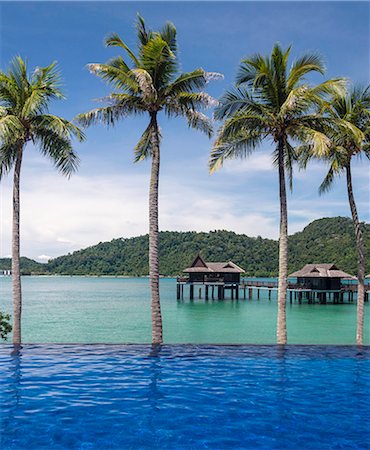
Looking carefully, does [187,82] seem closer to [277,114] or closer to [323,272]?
[277,114]

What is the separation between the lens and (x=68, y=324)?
39.2 metres

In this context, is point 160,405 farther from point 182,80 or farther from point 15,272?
point 182,80

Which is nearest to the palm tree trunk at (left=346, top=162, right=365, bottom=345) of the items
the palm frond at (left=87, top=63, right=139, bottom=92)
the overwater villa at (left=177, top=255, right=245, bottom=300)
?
the palm frond at (left=87, top=63, right=139, bottom=92)

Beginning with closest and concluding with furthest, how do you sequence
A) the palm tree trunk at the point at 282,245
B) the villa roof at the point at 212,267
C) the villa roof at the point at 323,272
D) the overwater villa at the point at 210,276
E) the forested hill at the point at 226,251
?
the palm tree trunk at the point at 282,245
the villa roof at the point at 323,272
the overwater villa at the point at 210,276
the villa roof at the point at 212,267
the forested hill at the point at 226,251

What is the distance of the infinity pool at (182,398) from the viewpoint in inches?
286

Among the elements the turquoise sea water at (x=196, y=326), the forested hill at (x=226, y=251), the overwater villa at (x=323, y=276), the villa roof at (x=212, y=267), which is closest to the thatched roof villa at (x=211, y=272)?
the villa roof at (x=212, y=267)

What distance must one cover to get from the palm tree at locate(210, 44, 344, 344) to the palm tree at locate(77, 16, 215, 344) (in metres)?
0.96

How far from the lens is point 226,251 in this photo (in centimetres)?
13075

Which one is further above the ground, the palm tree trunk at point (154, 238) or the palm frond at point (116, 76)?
the palm frond at point (116, 76)

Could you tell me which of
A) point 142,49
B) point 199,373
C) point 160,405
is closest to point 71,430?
point 160,405

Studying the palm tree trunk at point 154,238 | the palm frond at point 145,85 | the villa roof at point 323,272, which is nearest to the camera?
the palm frond at point 145,85

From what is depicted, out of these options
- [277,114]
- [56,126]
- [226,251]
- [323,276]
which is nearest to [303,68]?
[277,114]

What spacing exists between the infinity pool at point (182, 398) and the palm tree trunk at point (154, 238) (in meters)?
1.58

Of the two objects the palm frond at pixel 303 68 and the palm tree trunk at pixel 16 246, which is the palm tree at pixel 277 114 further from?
the palm tree trunk at pixel 16 246
